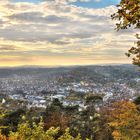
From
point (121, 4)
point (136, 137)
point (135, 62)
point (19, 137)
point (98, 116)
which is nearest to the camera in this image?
point (121, 4)

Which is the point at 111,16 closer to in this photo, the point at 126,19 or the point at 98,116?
the point at 126,19

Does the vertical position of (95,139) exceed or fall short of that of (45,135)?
it falls short

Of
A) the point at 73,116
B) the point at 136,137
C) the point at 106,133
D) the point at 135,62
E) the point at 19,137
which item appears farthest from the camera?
the point at 73,116

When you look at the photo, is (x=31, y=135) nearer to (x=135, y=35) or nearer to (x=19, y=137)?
(x=19, y=137)

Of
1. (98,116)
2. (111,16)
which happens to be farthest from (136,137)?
(111,16)

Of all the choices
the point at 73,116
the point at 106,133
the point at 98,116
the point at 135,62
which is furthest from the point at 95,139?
the point at 135,62

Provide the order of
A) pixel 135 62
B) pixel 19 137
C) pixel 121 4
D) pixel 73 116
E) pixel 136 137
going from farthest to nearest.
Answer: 1. pixel 73 116
2. pixel 136 137
3. pixel 135 62
4. pixel 19 137
5. pixel 121 4

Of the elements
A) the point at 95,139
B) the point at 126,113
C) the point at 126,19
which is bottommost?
the point at 95,139

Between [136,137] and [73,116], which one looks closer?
[136,137]

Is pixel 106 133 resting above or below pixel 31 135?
below
